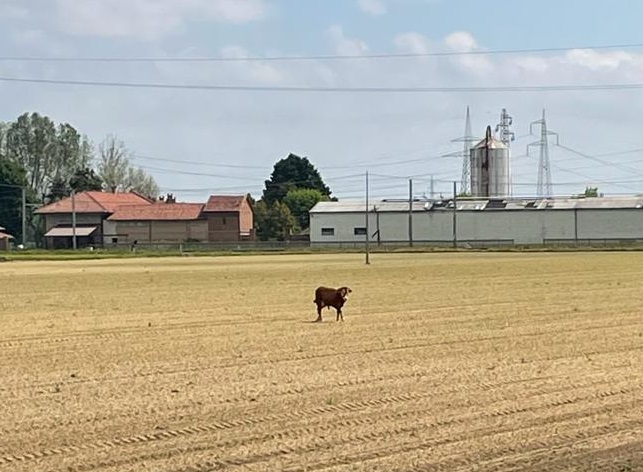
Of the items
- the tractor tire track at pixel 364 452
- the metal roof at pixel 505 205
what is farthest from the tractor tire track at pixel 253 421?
the metal roof at pixel 505 205

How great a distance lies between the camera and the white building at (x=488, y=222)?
5231 inches

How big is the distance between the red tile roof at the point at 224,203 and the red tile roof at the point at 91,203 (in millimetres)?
10617

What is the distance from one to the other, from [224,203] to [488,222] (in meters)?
37.0

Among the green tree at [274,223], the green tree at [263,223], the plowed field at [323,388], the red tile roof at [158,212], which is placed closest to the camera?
the plowed field at [323,388]

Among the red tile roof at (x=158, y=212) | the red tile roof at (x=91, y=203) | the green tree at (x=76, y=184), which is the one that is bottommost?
the red tile roof at (x=158, y=212)

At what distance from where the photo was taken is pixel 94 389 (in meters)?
14.6

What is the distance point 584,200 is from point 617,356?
123216 mm

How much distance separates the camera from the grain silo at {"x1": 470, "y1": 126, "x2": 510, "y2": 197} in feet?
547

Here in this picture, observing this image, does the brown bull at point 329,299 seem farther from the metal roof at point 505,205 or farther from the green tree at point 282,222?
the green tree at point 282,222

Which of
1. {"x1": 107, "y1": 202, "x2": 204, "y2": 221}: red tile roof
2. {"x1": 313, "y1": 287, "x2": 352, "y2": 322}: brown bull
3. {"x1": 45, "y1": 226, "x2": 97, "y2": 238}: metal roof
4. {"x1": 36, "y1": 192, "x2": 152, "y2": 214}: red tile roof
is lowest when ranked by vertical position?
{"x1": 313, "y1": 287, "x2": 352, "y2": 322}: brown bull

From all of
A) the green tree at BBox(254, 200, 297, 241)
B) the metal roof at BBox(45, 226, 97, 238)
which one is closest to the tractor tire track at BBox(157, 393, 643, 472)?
the metal roof at BBox(45, 226, 97, 238)

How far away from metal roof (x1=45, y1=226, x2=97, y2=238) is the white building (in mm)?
31246

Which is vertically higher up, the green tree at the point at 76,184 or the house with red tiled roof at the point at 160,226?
the green tree at the point at 76,184

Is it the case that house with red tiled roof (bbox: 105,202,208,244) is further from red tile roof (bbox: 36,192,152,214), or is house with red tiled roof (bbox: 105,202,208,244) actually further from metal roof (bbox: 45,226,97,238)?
metal roof (bbox: 45,226,97,238)
